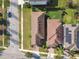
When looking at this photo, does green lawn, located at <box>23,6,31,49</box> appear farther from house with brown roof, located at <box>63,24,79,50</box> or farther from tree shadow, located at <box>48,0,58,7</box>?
house with brown roof, located at <box>63,24,79,50</box>

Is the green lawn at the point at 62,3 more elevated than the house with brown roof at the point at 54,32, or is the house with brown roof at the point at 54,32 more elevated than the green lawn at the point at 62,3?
the green lawn at the point at 62,3

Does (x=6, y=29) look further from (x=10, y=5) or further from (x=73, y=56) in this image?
(x=73, y=56)

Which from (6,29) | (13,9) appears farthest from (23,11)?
(6,29)

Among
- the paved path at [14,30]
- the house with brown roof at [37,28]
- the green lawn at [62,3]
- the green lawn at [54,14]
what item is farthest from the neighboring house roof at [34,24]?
the green lawn at [62,3]

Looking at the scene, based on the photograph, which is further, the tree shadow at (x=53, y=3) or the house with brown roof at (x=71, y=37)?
the tree shadow at (x=53, y=3)

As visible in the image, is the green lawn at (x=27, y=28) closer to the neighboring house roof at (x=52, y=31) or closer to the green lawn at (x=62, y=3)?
the neighboring house roof at (x=52, y=31)

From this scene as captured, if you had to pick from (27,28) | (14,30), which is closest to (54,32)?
(27,28)

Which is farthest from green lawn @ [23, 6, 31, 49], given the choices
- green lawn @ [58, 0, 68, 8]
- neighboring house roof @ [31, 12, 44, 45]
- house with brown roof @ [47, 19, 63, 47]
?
green lawn @ [58, 0, 68, 8]
